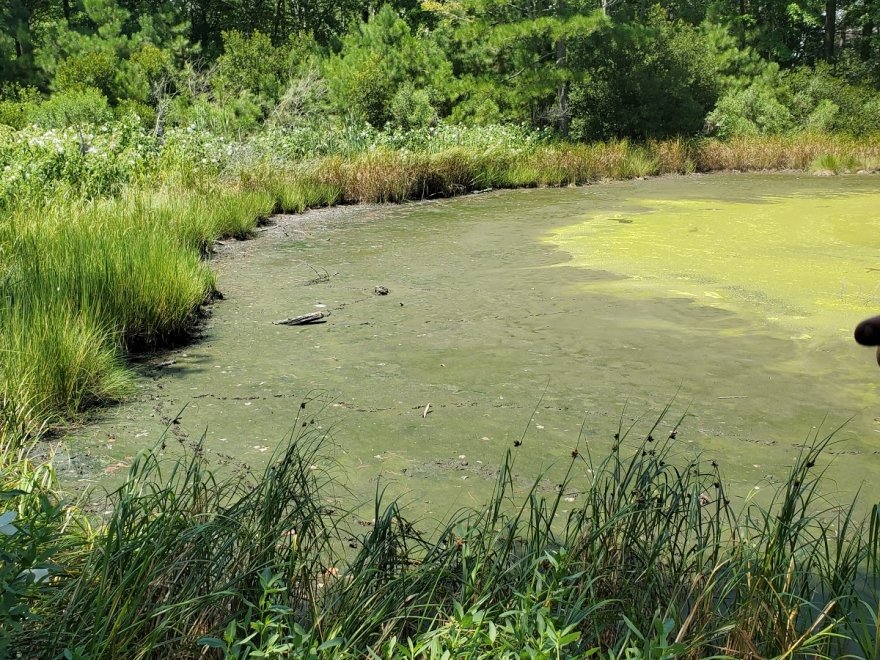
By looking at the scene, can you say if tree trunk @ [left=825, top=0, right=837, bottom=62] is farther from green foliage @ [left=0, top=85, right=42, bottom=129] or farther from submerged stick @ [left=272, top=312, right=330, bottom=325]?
submerged stick @ [left=272, top=312, right=330, bottom=325]

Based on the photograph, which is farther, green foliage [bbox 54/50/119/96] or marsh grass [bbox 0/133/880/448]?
green foliage [bbox 54/50/119/96]

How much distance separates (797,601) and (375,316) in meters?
4.05

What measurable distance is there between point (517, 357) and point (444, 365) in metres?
0.42

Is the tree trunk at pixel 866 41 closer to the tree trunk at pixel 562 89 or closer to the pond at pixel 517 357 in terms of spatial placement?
the tree trunk at pixel 562 89

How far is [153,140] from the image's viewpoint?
31.4 feet

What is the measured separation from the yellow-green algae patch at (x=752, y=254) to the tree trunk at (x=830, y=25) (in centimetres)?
1842

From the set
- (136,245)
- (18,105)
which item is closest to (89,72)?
(18,105)

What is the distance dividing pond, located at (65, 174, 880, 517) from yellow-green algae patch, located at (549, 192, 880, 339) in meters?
0.04

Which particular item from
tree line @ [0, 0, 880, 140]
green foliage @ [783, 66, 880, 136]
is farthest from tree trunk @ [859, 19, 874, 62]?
green foliage @ [783, 66, 880, 136]

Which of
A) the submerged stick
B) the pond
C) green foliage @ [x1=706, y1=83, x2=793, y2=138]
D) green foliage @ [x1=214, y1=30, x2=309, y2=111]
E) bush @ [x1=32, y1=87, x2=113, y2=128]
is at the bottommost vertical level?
the pond

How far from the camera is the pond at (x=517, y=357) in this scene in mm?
3611

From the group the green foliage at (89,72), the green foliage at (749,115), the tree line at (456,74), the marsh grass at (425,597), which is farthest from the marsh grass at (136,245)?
the green foliage at (89,72)

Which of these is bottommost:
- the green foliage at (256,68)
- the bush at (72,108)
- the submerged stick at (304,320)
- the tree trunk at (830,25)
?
the submerged stick at (304,320)

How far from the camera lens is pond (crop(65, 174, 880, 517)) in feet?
11.8
